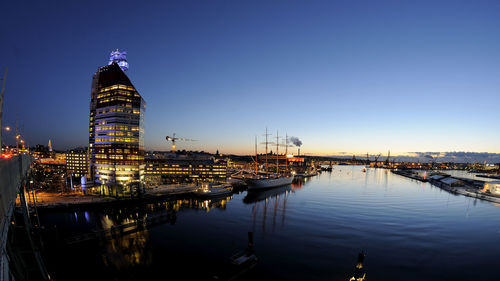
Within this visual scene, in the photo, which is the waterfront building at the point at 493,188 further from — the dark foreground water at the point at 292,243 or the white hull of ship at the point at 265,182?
the white hull of ship at the point at 265,182

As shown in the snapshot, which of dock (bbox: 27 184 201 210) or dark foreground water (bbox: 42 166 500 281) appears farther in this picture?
dock (bbox: 27 184 201 210)

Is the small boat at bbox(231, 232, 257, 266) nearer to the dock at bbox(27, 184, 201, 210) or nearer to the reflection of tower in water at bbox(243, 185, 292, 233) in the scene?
the reflection of tower in water at bbox(243, 185, 292, 233)

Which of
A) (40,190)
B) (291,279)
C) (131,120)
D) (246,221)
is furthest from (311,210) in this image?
(40,190)

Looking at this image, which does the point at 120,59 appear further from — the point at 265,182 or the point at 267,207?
the point at 267,207

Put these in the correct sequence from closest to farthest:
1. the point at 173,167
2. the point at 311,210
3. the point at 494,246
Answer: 1. the point at 494,246
2. the point at 311,210
3. the point at 173,167

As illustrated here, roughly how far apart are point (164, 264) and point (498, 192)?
93.0 meters

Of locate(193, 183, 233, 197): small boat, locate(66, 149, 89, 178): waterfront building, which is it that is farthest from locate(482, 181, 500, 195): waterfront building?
locate(66, 149, 89, 178): waterfront building

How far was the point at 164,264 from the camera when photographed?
86.6 feet

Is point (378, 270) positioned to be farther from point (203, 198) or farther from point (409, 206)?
point (203, 198)

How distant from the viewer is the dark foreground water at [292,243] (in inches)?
986

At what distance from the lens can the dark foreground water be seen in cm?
2505

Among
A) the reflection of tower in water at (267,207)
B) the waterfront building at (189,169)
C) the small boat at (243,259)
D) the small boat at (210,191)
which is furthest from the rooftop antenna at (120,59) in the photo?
the small boat at (243,259)

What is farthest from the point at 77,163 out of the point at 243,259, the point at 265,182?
the point at 243,259

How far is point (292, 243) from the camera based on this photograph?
110 ft
